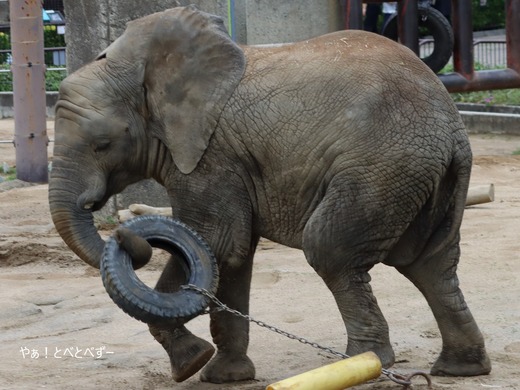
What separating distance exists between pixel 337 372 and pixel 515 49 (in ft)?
29.7

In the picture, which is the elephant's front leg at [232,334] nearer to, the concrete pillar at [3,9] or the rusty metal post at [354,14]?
the rusty metal post at [354,14]

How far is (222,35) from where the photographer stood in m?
5.93

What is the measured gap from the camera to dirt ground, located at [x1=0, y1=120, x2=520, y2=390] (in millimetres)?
6312

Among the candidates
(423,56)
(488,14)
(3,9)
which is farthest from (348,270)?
(488,14)

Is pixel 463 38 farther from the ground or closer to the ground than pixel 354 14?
closer to the ground

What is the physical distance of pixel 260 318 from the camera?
7.46m

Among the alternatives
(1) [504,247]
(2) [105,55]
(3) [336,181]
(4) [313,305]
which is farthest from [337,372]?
(1) [504,247]

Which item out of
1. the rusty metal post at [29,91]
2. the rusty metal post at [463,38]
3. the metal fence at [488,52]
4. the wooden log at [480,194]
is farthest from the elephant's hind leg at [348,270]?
the metal fence at [488,52]

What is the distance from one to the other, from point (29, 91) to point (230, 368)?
7726 mm

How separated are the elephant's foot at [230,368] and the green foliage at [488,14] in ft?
87.3

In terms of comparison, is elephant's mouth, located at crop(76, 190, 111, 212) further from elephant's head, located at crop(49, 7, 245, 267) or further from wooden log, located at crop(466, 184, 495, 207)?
wooden log, located at crop(466, 184, 495, 207)

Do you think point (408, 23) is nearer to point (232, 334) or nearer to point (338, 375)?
point (232, 334)

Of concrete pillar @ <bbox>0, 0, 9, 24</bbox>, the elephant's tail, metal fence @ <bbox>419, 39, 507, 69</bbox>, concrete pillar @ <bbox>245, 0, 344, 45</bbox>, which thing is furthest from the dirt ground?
metal fence @ <bbox>419, 39, 507, 69</bbox>

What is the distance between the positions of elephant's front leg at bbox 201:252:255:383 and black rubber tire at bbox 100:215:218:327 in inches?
19.8
